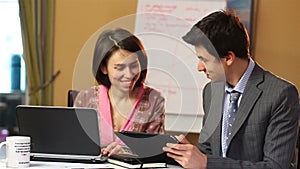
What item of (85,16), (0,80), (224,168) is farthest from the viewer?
(0,80)

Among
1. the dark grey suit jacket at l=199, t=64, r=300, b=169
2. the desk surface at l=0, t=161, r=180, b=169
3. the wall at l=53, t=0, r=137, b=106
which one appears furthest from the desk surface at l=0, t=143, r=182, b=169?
the wall at l=53, t=0, r=137, b=106

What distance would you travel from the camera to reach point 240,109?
2092mm

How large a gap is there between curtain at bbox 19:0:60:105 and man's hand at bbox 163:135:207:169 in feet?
6.75

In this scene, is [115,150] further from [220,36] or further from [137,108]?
[220,36]

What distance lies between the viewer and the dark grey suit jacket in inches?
77.8

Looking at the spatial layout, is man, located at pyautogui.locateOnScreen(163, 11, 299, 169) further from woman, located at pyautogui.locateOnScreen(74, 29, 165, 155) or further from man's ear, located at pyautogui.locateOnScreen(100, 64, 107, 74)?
man's ear, located at pyautogui.locateOnScreen(100, 64, 107, 74)

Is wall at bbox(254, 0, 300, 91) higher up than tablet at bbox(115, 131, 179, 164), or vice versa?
wall at bbox(254, 0, 300, 91)

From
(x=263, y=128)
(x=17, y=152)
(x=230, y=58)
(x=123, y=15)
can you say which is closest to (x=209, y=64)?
(x=230, y=58)

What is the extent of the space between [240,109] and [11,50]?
7.83 ft

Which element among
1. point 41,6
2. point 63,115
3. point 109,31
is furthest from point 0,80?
point 63,115

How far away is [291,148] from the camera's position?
2.01 m

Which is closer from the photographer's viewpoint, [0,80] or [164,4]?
[164,4]

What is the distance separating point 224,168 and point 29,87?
2249 millimetres

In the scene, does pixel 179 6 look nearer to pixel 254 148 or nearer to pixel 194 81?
pixel 194 81
